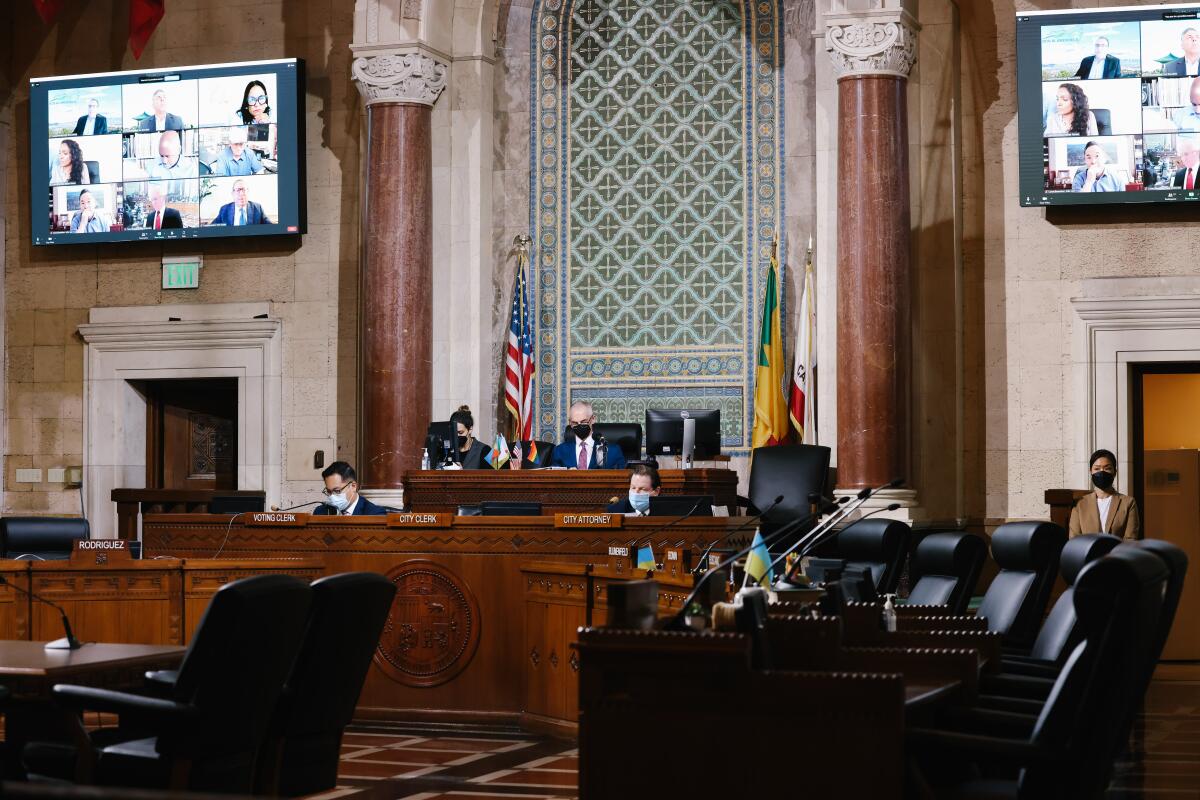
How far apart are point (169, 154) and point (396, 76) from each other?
7.69 ft

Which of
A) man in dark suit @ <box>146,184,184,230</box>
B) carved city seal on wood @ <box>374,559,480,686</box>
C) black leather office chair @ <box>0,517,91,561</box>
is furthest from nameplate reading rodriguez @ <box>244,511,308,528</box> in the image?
man in dark suit @ <box>146,184,184,230</box>

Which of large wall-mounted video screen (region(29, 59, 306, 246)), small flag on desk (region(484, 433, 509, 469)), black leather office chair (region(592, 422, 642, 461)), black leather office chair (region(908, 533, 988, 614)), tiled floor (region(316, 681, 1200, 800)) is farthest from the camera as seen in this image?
large wall-mounted video screen (region(29, 59, 306, 246))

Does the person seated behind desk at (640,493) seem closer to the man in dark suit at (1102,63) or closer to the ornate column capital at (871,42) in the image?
the ornate column capital at (871,42)

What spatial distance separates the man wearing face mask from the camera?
1031 cm

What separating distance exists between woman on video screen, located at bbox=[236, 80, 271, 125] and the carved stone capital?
1.05 m

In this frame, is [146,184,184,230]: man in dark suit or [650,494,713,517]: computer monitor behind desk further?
[146,184,184,230]: man in dark suit

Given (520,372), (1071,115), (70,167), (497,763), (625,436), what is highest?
(70,167)

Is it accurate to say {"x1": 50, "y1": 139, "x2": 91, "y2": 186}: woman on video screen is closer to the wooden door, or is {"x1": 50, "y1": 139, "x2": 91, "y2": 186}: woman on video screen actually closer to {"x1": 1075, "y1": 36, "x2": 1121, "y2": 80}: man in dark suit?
the wooden door

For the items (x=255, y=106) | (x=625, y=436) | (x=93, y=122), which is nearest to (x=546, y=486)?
(x=625, y=436)

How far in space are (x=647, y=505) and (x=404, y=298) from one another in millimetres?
4157

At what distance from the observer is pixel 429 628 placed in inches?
320

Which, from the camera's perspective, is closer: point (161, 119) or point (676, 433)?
point (676, 433)

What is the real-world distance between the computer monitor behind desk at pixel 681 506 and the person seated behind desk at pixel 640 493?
183 mm

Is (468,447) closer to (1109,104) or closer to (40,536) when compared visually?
(40,536)
